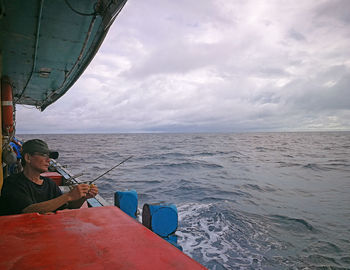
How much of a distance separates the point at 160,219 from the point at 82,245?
2282mm

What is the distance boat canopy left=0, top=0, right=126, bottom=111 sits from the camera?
301 centimetres

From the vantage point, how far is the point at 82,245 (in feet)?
4.23

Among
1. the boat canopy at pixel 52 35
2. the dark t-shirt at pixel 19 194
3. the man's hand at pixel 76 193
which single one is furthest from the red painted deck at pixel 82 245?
the boat canopy at pixel 52 35

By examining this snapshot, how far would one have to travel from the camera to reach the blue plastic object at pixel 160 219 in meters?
3.40

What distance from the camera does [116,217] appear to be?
5.68 feet

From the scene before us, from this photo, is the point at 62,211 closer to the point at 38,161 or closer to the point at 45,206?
the point at 45,206

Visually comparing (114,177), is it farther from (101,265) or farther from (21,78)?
(101,265)

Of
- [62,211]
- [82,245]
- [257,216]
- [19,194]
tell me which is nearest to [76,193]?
[62,211]

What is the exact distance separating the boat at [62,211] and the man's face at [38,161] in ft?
1.62

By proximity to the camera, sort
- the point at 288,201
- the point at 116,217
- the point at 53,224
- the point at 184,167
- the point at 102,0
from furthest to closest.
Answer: the point at 184,167
the point at 288,201
the point at 102,0
the point at 116,217
the point at 53,224

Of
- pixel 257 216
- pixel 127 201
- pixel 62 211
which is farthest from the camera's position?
pixel 257 216

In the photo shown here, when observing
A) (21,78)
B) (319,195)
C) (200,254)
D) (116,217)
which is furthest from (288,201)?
(21,78)

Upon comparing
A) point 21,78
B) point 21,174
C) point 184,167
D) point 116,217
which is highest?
point 21,78

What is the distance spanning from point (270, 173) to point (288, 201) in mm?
6049
